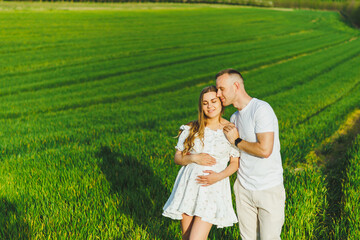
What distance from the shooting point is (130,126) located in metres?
9.89

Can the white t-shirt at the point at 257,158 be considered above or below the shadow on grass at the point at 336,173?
above

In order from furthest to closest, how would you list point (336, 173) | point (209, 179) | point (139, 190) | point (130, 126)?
point (130, 126)
point (336, 173)
point (139, 190)
point (209, 179)

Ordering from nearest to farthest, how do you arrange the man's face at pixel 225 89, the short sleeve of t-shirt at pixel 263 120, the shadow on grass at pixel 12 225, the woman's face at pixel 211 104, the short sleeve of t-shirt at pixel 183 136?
1. the short sleeve of t-shirt at pixel 263 120
2. the man's face at pixel 225 89
3. the woman's face at pixel 211 104
4. the short sleeve of t-shirt at pixel 183 136
5. the shadow on grass at pixel 12 225

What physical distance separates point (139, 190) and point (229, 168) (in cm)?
220

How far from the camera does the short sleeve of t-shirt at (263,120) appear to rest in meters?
2.86

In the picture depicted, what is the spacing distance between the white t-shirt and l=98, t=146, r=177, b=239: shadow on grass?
1.48 m

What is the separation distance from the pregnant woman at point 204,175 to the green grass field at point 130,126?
0.82m

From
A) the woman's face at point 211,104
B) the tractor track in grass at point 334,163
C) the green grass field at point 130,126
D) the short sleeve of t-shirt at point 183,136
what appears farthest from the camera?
the tractor track in grass at point 334,163

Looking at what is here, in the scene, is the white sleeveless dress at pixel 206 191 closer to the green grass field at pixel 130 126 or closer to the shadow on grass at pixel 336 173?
the green grass field at pixel 130 126

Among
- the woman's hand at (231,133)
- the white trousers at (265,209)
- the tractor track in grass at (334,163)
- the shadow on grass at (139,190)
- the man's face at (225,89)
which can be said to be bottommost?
the tractor track in grass at (334,163)

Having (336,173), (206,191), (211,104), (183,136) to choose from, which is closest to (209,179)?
(206,191)

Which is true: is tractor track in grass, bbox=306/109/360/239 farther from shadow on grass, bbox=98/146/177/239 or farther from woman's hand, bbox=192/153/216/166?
shadow on grass, bbox=98/146/177/239

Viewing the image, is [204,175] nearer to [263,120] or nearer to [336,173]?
[263,120]

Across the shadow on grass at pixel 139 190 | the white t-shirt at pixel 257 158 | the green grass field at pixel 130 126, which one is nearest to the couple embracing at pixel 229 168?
the white t-shirt at pixel 257 158
